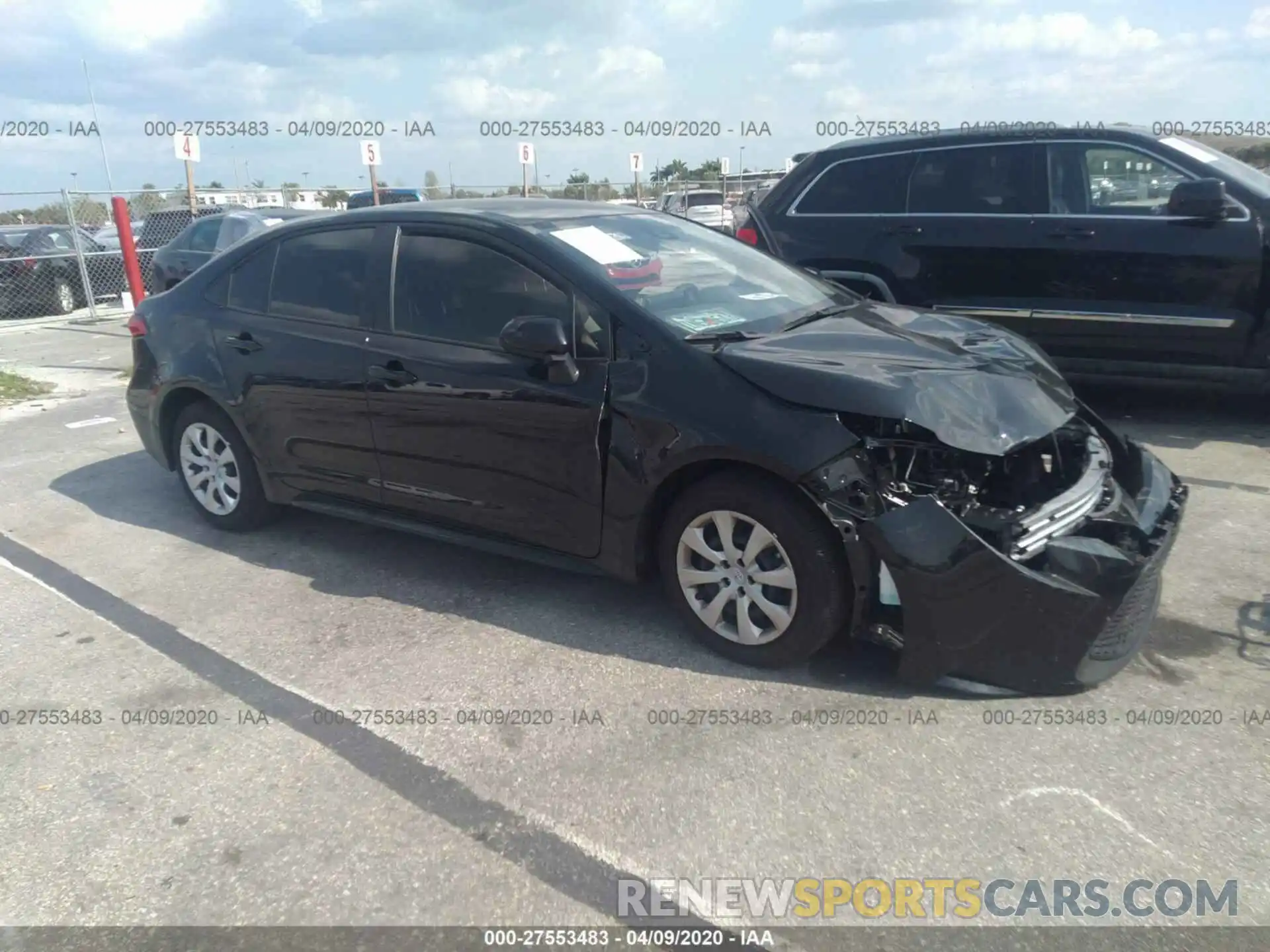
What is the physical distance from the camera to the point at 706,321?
3.91 m

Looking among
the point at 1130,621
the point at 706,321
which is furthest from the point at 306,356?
the point at 1130,621

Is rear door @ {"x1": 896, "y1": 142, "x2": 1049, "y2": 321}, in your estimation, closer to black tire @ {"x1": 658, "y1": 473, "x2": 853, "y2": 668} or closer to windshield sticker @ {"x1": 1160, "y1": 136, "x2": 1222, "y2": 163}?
windshield sticker @ {"x1": 1160, "y1": 136, "x2": 1222, "y2": 163}

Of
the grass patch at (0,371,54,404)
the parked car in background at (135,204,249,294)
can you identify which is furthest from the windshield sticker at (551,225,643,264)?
the parked car in background at (135,204,249,294)

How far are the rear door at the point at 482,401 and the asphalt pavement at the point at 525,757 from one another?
1.52 feet

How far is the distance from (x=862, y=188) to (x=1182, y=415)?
9.09 feet

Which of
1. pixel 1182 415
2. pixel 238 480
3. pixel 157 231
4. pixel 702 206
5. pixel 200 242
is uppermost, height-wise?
pixel 702 206

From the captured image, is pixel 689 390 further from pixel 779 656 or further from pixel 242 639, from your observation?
pixel 242 639

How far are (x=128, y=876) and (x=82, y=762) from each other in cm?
74

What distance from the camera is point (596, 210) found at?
464 centimetres

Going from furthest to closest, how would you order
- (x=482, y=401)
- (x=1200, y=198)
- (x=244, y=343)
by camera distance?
(x=1200, y=198)
(x=244, y=343)
(x=482, y=401)

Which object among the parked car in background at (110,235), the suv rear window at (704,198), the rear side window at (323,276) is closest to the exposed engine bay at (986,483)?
the rear side window at (323,276)

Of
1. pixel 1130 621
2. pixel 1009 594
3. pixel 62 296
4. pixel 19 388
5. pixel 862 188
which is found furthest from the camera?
pixel 62 296

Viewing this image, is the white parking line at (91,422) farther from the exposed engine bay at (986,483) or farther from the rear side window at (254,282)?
the exposed engine bay at (986,483)

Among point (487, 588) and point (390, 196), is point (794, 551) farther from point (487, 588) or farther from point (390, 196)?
point (390, 196)
